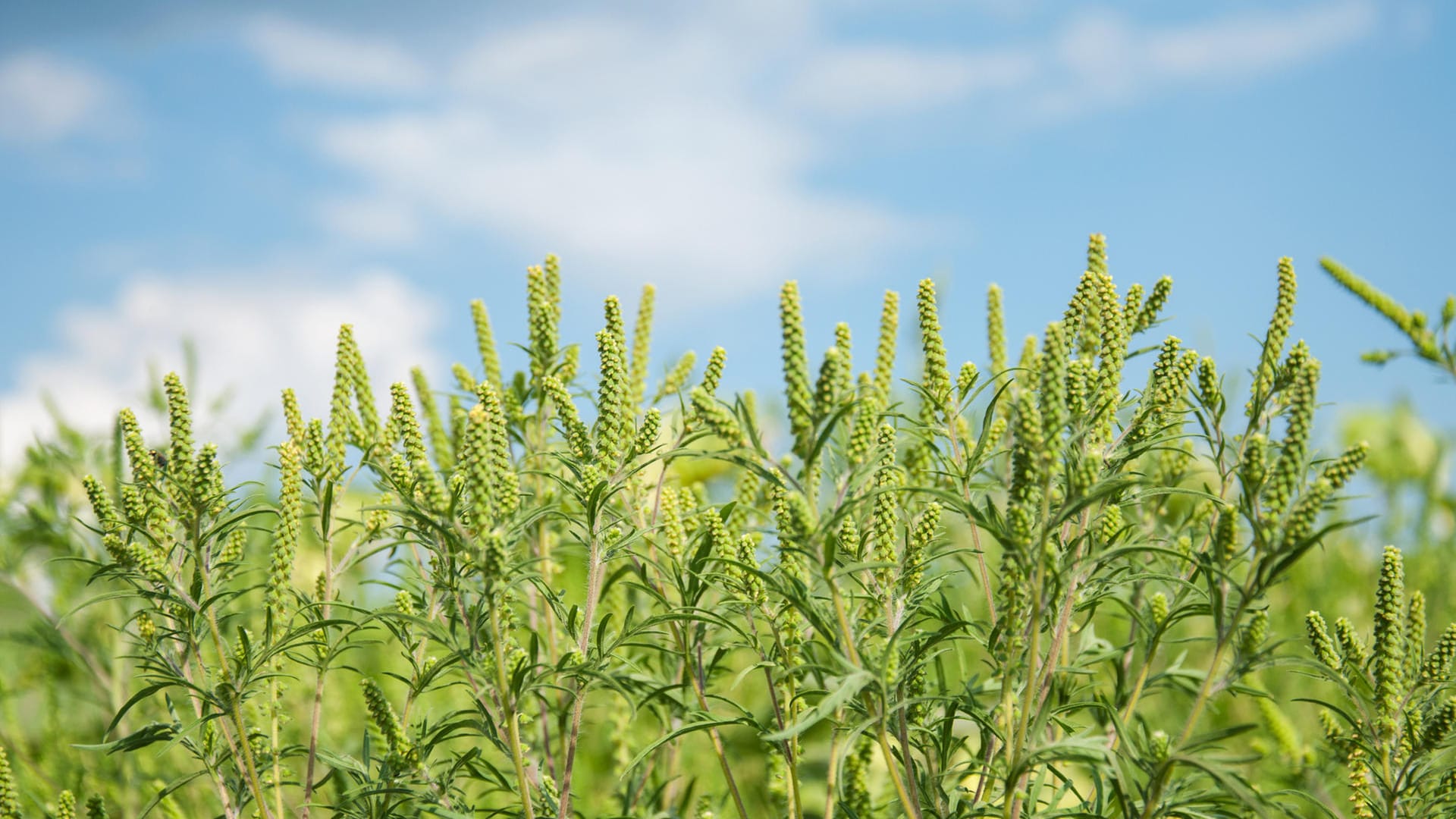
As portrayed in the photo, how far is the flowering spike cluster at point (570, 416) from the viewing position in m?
1.86

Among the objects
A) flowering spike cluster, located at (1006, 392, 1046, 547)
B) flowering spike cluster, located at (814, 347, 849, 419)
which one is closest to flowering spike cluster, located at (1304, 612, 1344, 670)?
flowering spike cluster, located at (1006, 392, 1046, 547)

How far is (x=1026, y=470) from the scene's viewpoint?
1595 mm

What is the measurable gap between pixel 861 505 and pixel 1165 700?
3320 mm

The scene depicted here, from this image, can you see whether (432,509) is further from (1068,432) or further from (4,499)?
(4,499)

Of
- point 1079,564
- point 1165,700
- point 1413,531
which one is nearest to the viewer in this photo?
point 1079,564

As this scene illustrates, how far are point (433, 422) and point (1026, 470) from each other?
5.68 ft

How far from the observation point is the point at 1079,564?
1.61 metres

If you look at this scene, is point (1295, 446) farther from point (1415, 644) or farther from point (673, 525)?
point (673, 525)

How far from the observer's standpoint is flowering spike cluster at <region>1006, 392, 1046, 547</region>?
153 centimetres

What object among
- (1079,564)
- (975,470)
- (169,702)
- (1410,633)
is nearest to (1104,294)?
(975,470)

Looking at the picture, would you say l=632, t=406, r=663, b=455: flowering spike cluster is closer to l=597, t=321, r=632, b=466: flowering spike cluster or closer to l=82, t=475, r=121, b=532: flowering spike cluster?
l=597, t=321, r=632, b=466: flowering spike cluster

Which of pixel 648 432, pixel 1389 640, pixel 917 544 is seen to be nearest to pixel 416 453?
pixel 648 432

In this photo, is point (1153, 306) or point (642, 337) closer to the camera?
point (1153, 306)

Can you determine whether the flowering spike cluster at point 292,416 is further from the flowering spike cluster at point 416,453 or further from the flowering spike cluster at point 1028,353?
the flowering spike cluster at point 1028,353
